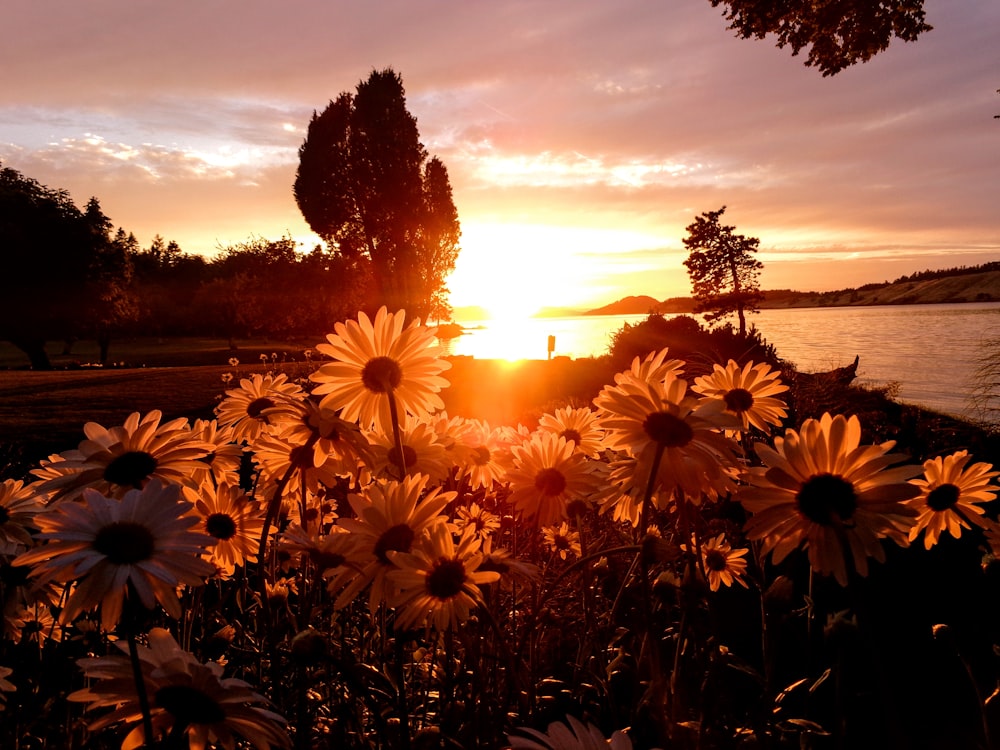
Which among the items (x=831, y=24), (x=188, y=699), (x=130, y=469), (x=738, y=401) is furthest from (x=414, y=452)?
(x=831, y=24)

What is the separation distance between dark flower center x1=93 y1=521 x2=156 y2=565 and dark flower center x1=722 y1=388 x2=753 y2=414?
2132mm

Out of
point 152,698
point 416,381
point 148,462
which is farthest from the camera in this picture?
point 416,381

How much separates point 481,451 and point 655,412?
1571 millimetres

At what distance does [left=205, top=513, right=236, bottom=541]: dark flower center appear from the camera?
103 inches

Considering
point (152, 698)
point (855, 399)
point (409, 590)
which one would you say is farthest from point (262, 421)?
point (855, 399)

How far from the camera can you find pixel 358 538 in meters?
1.81

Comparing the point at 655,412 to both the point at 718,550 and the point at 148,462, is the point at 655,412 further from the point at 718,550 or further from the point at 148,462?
the point at 718,550

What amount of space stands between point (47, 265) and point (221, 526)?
3839 cm

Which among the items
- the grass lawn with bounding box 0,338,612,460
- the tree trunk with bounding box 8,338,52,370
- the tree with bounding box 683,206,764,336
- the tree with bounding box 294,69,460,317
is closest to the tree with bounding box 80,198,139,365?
the tree trunk with bounding box 8,338,52,370

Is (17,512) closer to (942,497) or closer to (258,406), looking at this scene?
(258,406)

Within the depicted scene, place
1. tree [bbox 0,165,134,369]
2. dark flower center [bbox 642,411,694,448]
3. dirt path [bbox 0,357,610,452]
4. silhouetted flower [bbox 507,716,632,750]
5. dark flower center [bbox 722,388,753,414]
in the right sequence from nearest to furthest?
silhouetted flower [bbox 507,716,632,750], dark flower center [bbox 642,411,694,448], dark flower center [bbox 722,388,753,414], dirt path [bbox 0,357,610,452], tree [bbox 0,165,134,369]

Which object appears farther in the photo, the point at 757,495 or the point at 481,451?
the point at 481,451

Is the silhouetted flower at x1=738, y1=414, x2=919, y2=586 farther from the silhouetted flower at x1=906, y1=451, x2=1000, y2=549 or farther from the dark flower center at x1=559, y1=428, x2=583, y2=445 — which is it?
the dark flower center at x1=559, y1=428, x2=583, y2=445

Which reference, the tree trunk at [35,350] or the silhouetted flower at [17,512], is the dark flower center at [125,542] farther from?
the tree trunk at [35,350]
